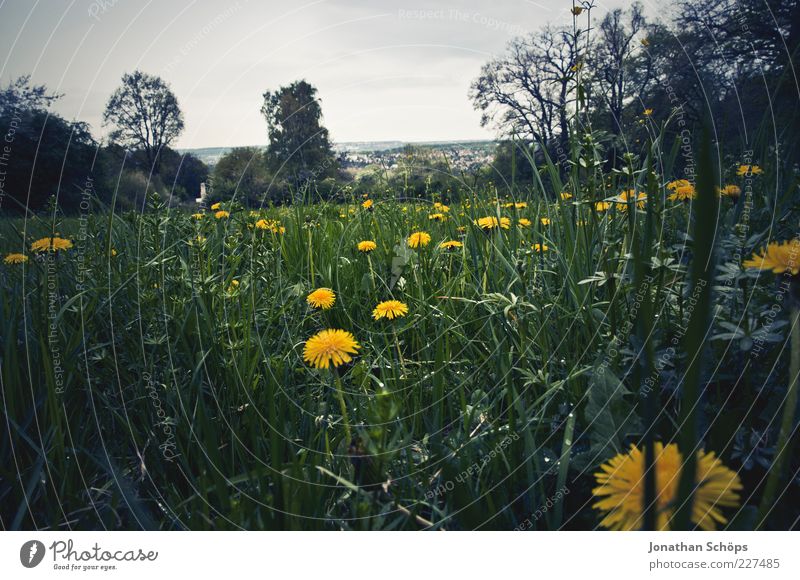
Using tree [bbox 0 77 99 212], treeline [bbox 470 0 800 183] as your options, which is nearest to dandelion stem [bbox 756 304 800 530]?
treeline [bbox 470 0 800 183]

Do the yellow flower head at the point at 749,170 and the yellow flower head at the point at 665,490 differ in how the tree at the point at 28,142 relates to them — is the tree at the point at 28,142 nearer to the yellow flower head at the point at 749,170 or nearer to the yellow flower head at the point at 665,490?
the yellow flower head at the point at 665,490

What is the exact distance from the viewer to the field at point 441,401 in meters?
0.91

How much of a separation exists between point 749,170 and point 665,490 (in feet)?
4.74

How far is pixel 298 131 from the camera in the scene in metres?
2.19

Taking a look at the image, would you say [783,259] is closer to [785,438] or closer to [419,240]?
[785,438]

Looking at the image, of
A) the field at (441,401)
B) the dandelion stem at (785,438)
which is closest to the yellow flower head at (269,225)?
the field at (441,401)

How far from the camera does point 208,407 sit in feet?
4.29

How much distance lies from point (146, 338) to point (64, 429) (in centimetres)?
38

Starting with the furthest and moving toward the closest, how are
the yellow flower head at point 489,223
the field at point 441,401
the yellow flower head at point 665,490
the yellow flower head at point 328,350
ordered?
the yellow flower head at point 489,223
the yellow flower head at point 328,350
the field at point 441,401
the yellow flower head at point 665,490

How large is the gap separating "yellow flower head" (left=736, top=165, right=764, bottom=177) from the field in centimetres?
2

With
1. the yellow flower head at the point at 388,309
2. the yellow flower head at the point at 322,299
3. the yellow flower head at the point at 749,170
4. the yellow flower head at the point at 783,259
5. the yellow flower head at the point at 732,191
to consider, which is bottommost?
the yellow flower head at the point at 388,309
